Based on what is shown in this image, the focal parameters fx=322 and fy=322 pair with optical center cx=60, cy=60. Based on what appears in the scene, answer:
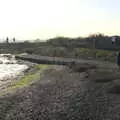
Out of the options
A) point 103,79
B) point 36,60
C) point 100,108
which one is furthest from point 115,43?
point 100,108

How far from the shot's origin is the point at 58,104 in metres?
16.9

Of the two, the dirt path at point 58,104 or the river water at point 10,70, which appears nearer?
the dirt path at point 58,104

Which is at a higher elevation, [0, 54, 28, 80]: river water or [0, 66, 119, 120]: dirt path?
[0, 66, 119, 120]: dirt path

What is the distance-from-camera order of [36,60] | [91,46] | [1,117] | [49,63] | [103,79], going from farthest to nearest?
[91,46] < [36,60] < [49,63] < [103,79] < [1,117]

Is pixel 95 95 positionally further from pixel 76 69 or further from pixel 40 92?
pixel 76 69

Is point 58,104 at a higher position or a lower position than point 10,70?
higher

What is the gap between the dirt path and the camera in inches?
575

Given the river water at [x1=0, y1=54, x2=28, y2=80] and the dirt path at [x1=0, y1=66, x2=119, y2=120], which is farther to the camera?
the river water at [x1=0, y1=54, x2=28, y2=80]

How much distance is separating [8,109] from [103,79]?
32.0ft

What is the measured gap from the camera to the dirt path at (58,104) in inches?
575

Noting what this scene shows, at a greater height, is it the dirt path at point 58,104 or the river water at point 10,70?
the dirt path at point 58,104

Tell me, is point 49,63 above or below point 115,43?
below

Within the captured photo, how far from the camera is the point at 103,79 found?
953 inches

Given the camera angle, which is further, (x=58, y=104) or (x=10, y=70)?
(x=10, y=70)
